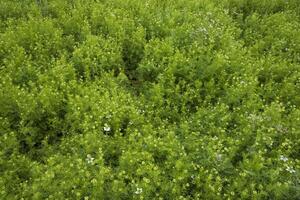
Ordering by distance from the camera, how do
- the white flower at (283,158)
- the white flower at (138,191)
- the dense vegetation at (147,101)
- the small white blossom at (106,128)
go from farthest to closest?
the small white blossom at (106,128)
the white flower at (283,158)
the dense vegetation at (147,101)
the white flower at (138,191)

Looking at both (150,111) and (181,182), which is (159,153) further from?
(150,111)

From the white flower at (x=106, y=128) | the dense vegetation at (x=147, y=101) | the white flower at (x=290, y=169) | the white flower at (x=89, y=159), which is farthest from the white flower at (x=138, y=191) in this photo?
the white flower at (x=290, y=169)

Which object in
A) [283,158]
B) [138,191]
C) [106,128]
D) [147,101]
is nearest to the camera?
[138,191]

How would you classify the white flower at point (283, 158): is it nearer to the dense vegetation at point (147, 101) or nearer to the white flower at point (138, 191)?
the dense vegetation at point (147, 101)

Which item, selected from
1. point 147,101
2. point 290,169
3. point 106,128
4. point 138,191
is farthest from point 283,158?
point 106,128

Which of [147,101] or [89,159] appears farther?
[147,101]

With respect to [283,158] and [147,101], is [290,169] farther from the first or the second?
[147,101]

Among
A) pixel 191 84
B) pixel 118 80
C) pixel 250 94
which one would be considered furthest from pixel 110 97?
pixel 250 94

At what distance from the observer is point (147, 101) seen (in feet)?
20.6

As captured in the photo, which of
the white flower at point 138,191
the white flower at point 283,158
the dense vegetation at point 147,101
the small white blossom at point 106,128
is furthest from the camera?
the small white blossom at point 106,128

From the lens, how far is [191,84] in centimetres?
647

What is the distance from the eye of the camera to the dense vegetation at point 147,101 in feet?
15.7

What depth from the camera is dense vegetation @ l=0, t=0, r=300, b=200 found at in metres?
4.80

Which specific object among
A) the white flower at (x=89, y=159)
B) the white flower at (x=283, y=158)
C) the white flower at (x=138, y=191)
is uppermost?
the white flower at (x=283, y=158)
